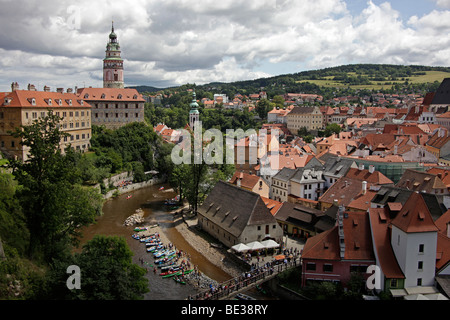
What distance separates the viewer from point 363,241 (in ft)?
82.2

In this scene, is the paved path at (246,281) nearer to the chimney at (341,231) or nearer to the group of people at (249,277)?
the group of people at (249,277)

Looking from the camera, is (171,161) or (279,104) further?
(279,104)

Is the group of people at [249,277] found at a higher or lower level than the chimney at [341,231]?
lower

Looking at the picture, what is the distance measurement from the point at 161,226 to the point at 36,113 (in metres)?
25.5

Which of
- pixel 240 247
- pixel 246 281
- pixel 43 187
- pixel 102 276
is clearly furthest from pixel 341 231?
pixel 43 187

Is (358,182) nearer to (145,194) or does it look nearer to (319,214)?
(319,214)

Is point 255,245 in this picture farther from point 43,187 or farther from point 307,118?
point 307,118

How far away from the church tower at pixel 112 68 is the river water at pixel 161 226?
3587 centimetres

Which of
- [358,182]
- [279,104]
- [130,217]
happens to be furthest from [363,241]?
[279,104]

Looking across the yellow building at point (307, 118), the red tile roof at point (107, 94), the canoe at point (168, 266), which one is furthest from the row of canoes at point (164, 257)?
the yellow building at point (307, 118)

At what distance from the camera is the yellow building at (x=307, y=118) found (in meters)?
105

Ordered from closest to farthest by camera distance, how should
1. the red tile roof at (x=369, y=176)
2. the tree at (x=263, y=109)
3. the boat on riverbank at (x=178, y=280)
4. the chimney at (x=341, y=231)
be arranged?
1. the chimney at (x=341, y=231)
2. the boat on riverbank at (x=178, y=280)
3. the red tile roof at (x=369, y=176)
4. the tree at (x=263, y=109)
